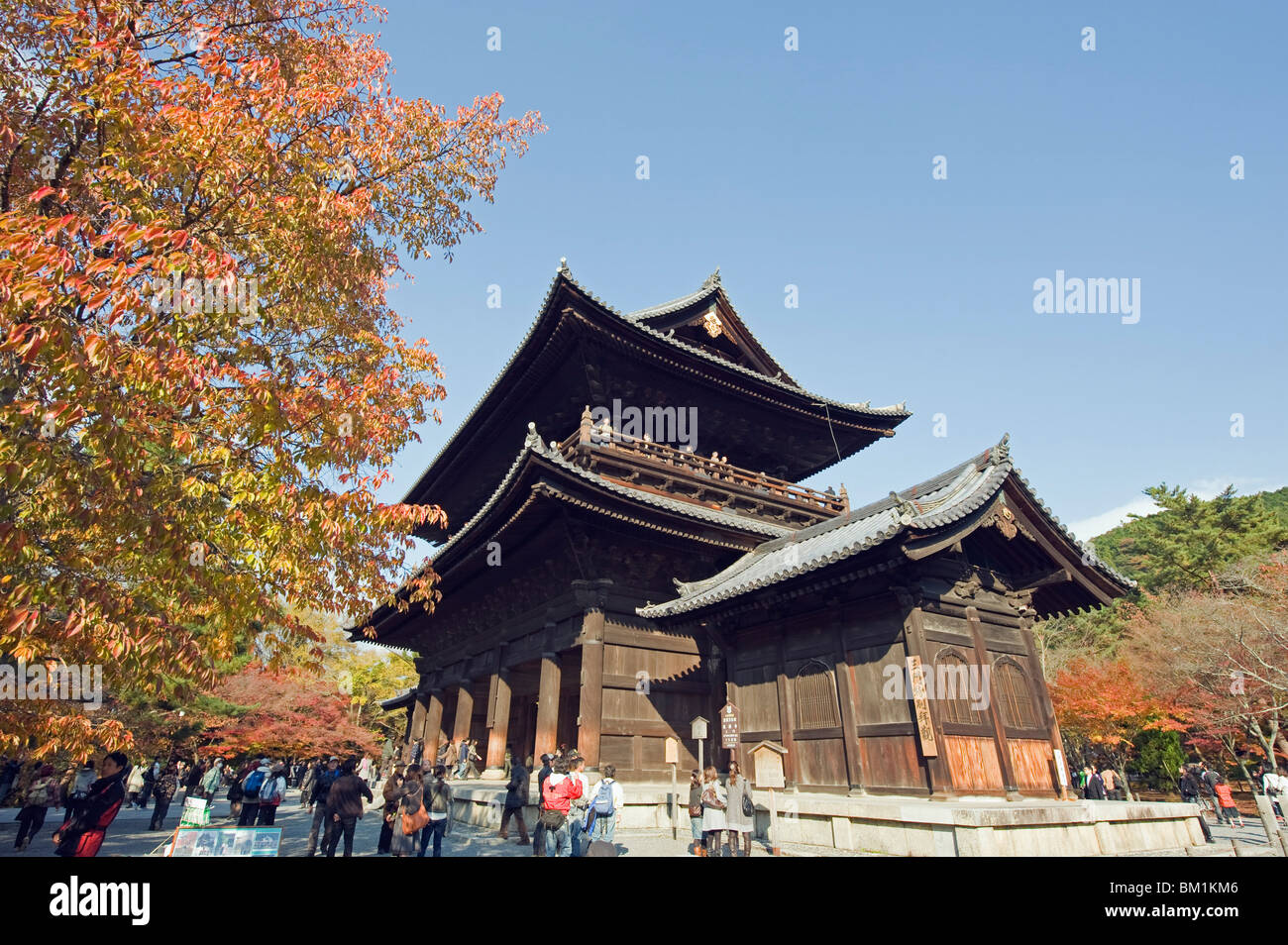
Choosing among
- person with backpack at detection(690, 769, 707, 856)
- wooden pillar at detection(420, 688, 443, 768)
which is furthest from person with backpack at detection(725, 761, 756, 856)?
wooden pillar at detection(420, 688, 443, 768)

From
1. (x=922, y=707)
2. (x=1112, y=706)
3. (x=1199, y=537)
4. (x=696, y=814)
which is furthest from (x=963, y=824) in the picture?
(x=1199, y=537)

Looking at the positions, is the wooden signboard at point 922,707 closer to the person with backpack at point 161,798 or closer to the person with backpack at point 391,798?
the person with backpack at point 391,798

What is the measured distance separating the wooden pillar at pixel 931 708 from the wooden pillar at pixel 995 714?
1.31 metres

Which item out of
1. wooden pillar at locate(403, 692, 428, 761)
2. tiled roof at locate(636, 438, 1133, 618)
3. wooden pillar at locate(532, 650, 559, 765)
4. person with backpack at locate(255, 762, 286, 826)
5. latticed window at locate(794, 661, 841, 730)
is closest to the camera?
tiled roof at locate(636, 438, 1133, 618)

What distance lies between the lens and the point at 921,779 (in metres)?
10.4

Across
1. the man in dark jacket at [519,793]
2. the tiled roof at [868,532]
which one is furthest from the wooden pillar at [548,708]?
the tiled roof at [868,532]

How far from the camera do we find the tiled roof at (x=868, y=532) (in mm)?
10938

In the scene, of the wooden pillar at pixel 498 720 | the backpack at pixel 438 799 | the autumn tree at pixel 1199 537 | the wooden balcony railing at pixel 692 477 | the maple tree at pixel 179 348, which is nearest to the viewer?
the maple tree at pixel 179 348

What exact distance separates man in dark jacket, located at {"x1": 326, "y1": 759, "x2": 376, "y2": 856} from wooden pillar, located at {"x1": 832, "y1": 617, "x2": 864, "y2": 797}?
26.0 ft

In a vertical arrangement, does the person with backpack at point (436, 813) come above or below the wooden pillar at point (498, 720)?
below

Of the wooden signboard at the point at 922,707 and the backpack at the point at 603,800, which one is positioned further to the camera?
the wooden signboard at the point at 922,707

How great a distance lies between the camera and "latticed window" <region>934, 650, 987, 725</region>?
11016 mm

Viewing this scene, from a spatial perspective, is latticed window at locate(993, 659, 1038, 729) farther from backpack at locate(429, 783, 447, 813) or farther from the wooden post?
the wooden post
